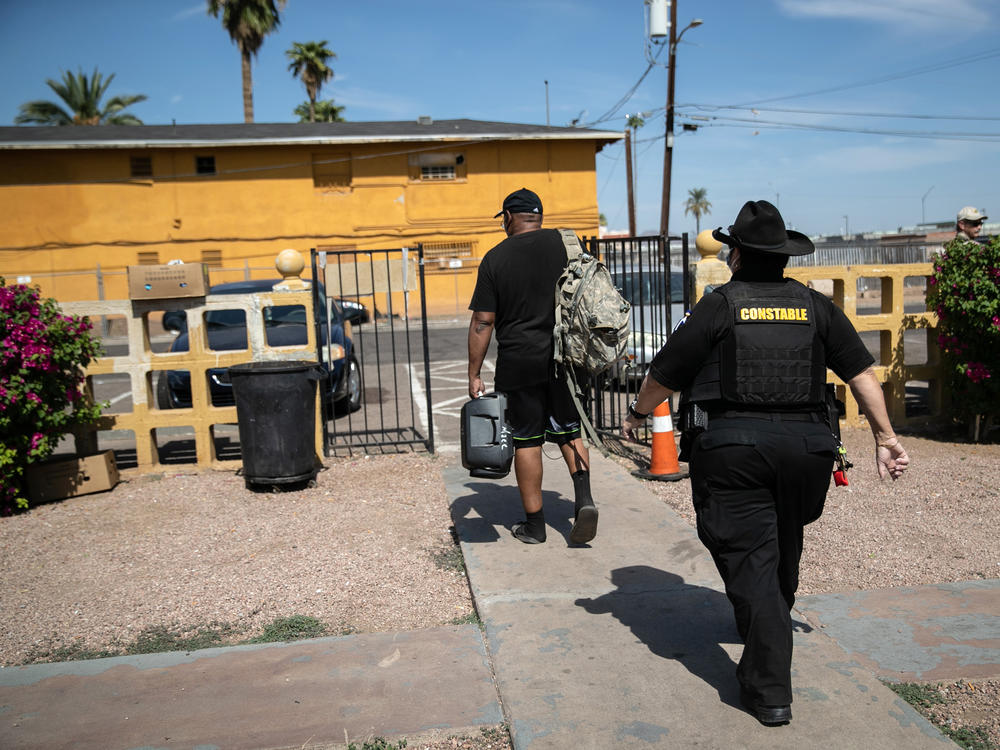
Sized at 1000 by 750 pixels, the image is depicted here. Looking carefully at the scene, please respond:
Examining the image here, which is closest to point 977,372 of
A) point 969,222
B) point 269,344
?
point 969,222

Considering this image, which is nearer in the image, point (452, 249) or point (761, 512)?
point (761, 512)

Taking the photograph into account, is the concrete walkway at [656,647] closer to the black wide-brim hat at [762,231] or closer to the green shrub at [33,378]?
the black wide-brim hat at [762,231]

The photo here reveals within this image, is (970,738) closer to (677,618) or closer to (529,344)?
(677,618)

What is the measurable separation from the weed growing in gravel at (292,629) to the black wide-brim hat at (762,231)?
8.65 feet

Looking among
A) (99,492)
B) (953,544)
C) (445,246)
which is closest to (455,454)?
(99,492)

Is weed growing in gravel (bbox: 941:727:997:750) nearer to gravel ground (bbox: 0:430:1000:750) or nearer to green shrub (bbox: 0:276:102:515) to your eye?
gravel ground (bbox: 0:430:1000:750)

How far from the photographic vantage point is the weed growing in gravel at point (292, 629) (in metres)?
3.91

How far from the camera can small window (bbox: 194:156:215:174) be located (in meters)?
27.0

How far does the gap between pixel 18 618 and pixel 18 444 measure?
7.37 feet

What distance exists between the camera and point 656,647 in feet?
11.5

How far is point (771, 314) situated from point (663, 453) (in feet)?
12.3

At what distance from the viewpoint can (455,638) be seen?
3.73 metres

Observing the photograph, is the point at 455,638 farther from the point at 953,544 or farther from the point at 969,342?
the point at 969,342

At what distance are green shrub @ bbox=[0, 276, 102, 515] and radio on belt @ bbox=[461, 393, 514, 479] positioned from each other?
138 inches
